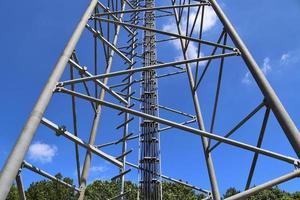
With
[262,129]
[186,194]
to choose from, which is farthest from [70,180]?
[262,129]

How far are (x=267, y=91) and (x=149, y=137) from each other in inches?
233

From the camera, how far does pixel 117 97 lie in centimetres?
902

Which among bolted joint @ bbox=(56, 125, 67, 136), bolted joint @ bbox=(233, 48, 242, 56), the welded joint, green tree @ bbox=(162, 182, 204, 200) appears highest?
green tree @ bbox=(162, 182, 204, 200)

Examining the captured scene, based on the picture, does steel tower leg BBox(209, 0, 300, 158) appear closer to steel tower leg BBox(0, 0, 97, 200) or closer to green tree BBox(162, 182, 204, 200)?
steel tower leg BBox(0, 0, 97, 200)

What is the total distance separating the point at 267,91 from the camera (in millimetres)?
5957

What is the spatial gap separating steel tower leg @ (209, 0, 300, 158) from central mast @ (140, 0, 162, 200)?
16.2 feet

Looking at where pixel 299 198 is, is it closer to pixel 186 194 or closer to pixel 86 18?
pixel 186 194

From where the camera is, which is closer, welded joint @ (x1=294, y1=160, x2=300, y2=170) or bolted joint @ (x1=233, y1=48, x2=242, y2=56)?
welded joint @ (x1=294, y1=160, x2=300, y2=170)

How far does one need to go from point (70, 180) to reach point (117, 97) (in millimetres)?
34768

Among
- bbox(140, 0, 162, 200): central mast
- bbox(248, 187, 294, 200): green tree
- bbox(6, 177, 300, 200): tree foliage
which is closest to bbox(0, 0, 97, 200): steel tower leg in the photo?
bbox(140, 0, 162, 200): central mast

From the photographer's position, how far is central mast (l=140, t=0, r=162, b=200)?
1047 centimetres

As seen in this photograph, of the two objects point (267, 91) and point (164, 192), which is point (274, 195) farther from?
point (267, 91)

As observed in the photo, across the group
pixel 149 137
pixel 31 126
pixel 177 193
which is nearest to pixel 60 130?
pixel 31 126

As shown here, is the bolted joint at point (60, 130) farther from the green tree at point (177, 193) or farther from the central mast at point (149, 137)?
the green tree at point (177, 193)
